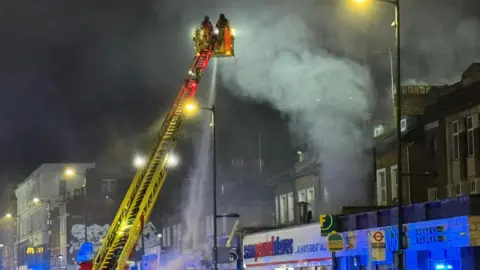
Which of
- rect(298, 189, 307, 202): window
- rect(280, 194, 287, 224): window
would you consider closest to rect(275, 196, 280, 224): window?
rect(280, 194, 287, 224): window

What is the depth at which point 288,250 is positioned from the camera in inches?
1329

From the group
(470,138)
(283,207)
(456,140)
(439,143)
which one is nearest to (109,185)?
(283,207)

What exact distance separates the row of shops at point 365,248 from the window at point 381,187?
166 inches

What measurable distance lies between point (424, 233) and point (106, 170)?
213 ft

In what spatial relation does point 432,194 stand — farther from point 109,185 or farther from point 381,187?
point 109,185

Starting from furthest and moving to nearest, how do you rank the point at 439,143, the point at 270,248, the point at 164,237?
1. the point at 164,237
2. the point at 270,248
3. the point at 439,143

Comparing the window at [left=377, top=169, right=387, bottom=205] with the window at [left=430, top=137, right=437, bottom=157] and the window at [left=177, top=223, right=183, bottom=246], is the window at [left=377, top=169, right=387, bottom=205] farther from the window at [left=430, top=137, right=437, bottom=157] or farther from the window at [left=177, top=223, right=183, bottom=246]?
the window at [left=177, top=223, right=183, bottom=246]

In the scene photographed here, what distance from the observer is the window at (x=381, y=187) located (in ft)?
112

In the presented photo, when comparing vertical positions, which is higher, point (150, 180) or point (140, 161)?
point (140, 161)

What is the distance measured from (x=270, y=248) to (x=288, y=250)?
224 centimetres

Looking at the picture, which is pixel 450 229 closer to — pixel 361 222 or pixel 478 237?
pixel 478 237

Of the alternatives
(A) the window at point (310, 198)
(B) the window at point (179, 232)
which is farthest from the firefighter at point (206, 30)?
(B) the window at point (179, 232)

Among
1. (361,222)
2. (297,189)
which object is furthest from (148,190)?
(297,189)

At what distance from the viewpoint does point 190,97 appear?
29422mm
